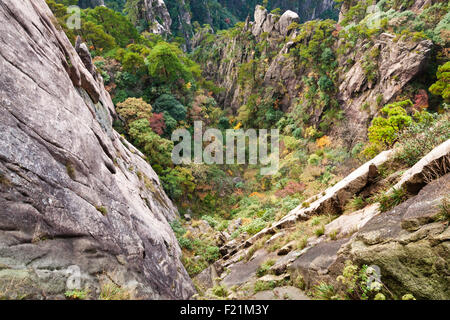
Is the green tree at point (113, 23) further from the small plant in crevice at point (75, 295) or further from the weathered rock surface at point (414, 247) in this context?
the weathered rock surface at point (414, 247)

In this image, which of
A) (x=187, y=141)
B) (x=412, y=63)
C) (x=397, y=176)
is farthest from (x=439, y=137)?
(x=187, y=141)

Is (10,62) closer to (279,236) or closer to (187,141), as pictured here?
(279,236)

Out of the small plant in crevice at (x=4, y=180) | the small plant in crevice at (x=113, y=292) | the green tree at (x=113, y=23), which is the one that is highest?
the green tree at (x=113, y=23)

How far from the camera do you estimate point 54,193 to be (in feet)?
14.5

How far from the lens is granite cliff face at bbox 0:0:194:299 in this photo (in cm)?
372

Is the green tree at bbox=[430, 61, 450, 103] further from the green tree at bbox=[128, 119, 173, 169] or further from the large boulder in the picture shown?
the large boulder

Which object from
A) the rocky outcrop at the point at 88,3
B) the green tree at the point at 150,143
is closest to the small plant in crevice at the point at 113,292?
the green tree at the point at 150,143

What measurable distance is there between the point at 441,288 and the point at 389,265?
1.98ft

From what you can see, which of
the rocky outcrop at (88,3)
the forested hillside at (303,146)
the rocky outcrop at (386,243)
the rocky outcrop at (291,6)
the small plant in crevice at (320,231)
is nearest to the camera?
the rocky outcrop at (386,243)

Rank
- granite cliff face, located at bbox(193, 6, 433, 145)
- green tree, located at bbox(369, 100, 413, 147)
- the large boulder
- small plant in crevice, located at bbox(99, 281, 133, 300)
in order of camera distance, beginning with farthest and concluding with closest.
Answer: the large boulder < granite cliff face, located at bbox(193, 6, 433, 145) < green tree, located at bbox(369, 100, 413, 147) < small plant in crevice, located at bbox(99, 281, 133, 300)

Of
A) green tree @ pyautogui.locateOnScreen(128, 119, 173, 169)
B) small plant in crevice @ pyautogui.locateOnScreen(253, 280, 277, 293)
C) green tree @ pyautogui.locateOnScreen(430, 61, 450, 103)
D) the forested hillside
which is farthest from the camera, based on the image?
green tree @ pyautogui.locateOnScreen(128, 119, 173, 169)

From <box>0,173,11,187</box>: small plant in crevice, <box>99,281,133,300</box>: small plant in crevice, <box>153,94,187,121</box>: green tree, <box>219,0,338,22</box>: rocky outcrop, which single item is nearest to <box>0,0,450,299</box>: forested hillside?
<box>0,173,11,187</box>: small plant in crevice

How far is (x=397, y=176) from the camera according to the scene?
5.63 m

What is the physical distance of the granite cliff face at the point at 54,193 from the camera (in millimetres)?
3717
